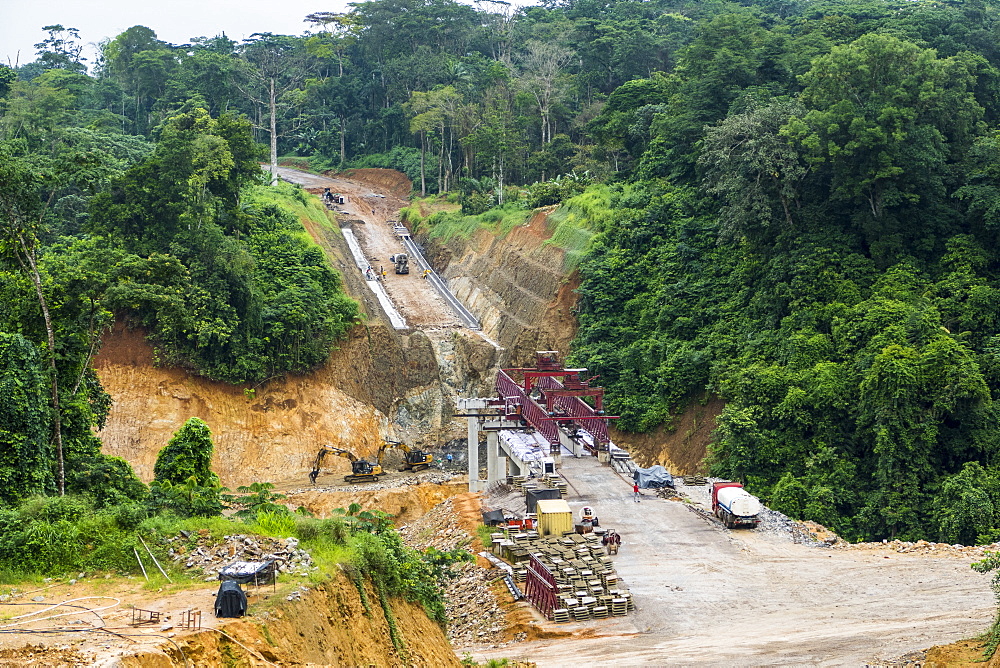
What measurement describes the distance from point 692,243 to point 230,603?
38.5 metres

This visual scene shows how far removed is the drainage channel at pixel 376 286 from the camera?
59750mm

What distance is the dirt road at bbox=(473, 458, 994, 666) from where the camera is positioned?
23.5m

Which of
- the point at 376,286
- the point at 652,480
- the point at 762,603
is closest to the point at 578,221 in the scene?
the point at 376,286

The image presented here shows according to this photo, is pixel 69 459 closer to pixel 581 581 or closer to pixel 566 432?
pixel 581 581

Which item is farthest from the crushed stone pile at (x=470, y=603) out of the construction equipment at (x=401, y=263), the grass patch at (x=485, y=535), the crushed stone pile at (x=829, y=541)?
the construction equipment at (x=401, y=263)

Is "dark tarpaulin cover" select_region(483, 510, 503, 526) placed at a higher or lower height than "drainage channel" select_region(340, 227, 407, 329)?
lower

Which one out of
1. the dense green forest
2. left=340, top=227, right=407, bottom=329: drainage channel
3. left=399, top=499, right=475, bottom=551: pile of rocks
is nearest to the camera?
the dense green forest

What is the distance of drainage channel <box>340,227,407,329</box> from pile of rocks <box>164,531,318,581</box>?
39064 millimetres

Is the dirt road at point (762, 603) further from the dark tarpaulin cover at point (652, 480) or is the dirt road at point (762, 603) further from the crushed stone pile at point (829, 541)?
the dark tarpaulin cover at point (652, 480)

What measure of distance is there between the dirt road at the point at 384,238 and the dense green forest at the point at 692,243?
11.3 ft

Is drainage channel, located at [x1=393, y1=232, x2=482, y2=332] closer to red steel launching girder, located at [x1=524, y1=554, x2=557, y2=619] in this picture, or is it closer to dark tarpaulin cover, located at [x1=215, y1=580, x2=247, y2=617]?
red steel launching girder, located at [x1=524, y1=554, x2=557, y2=619]

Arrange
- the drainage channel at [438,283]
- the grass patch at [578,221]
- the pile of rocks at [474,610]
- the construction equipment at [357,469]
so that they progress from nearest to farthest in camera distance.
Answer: the pile of rocks at [474,610]
the construction equipment at [357,469]
the grass patch at [578,221]
the drainage channel at [438,283]

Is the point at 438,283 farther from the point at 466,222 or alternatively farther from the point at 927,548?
the point at 927,548

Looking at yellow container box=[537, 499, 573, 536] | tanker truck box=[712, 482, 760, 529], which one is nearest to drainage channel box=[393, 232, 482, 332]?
tanker truck box=[712, 482, 760, 529]
